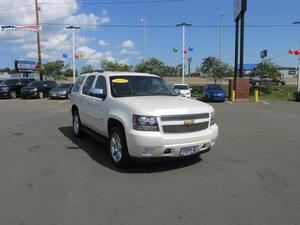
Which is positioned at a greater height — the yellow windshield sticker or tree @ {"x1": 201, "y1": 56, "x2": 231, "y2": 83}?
tree @ {"x1": 201, "y1": 56, "x2": 231, "y2": 83}

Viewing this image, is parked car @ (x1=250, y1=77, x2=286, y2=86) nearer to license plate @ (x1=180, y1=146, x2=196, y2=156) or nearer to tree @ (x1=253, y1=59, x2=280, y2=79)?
tree @ (x1=253, y1=59, x2=280, y2=79)

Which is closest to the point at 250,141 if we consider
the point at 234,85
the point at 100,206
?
the point at 100,206

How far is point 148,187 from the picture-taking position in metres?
4.53

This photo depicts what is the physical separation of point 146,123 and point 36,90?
74.1 ft

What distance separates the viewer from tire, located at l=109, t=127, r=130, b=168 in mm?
5173

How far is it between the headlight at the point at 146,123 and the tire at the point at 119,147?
50cm

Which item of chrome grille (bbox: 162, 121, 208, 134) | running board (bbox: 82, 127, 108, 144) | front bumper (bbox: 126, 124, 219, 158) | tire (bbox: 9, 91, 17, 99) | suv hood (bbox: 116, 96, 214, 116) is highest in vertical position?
suv hood (bbox: 116, 96, 214, 116)

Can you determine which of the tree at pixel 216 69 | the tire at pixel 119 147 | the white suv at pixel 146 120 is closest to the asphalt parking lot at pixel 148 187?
the tire at pixel 119 147

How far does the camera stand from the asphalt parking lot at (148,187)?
360 cm

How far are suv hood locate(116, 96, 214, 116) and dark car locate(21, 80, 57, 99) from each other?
2155 cm

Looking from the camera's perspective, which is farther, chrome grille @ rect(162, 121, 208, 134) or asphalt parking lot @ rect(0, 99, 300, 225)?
chrome grille @ rect(162, 121, 208, 134)

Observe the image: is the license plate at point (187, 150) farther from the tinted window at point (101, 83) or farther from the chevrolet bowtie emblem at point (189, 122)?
the tinted window at point (101, 83)

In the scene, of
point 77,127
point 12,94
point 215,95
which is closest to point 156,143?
point 77,127

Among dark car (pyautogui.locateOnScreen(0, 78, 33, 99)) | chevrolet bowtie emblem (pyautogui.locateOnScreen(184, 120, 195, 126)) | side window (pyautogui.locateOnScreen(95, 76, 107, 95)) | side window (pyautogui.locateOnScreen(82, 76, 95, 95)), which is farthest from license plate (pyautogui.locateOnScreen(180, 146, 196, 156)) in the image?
dark car (pyautogui.locateOnScreen(0, 78, 33, 99))
